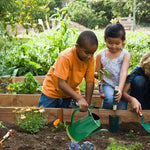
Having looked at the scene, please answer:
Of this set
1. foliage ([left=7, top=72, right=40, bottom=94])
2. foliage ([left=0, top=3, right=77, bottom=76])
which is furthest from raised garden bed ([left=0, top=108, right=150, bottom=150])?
foliage ([left=0, top=3, right=77, bottom=76])

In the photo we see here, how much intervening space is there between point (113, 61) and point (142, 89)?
42cm

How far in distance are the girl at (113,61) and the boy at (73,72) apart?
22 cm

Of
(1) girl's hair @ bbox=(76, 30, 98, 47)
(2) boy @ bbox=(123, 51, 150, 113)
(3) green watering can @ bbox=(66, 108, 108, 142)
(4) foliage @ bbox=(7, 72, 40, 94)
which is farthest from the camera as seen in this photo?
(4) foliage @ bbox=(7, 72, 40, 94)

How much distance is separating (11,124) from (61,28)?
2.73 meters

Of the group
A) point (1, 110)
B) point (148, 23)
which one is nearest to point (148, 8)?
point (148, 23)

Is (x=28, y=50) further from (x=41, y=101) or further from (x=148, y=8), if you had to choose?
(x=148, y=8)

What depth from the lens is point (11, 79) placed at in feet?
12.0

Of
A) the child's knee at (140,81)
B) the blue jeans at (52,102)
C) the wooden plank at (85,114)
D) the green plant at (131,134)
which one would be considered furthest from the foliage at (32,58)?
the green plant at (131,134)

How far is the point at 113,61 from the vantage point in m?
2.53

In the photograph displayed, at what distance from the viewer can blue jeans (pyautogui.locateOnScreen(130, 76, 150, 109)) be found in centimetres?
248

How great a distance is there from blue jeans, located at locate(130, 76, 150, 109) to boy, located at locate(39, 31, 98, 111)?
49 centimetres

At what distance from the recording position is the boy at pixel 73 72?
200 cm

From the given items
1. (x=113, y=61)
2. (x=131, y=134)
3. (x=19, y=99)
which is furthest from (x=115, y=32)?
(x=19, y=99)

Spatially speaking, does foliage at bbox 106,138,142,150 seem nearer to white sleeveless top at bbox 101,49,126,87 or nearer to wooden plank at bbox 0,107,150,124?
wooden plank at bbox 0,107,150,124
